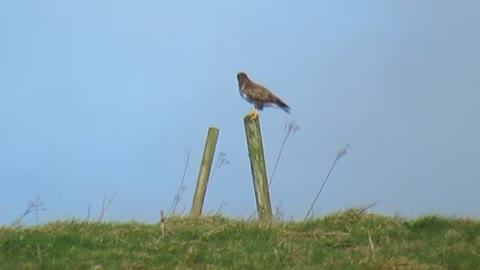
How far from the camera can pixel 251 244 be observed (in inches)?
290

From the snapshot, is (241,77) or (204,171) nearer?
(204,171)

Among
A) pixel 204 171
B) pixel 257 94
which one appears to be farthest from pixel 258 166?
pixel 257 94

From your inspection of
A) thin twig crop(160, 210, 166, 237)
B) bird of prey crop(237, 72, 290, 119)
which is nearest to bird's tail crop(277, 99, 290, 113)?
bird of prey crop(237, 72, 290, 119)

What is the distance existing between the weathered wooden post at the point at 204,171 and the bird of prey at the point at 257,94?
4.62 ft

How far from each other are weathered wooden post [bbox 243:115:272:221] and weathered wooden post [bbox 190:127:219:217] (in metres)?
0.39

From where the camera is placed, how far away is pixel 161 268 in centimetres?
635

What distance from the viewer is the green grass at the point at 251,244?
6.61 metres

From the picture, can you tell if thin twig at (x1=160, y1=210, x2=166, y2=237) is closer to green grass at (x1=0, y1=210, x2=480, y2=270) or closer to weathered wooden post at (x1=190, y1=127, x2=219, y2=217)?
green grass at (x1=0, y1=210, x2=480, y2=270)

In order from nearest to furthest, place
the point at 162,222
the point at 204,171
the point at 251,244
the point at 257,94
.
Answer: the point at 251,244, the point at 162,222, the point at 204,171, the point at 257,94

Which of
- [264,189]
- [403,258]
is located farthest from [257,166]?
[403,258]

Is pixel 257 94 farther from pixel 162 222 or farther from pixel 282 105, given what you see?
pixel 162 222

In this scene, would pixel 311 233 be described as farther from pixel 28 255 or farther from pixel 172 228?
pixel 28 255

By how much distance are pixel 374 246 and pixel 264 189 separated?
93.1 inches

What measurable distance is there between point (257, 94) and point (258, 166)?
69.6 inches
